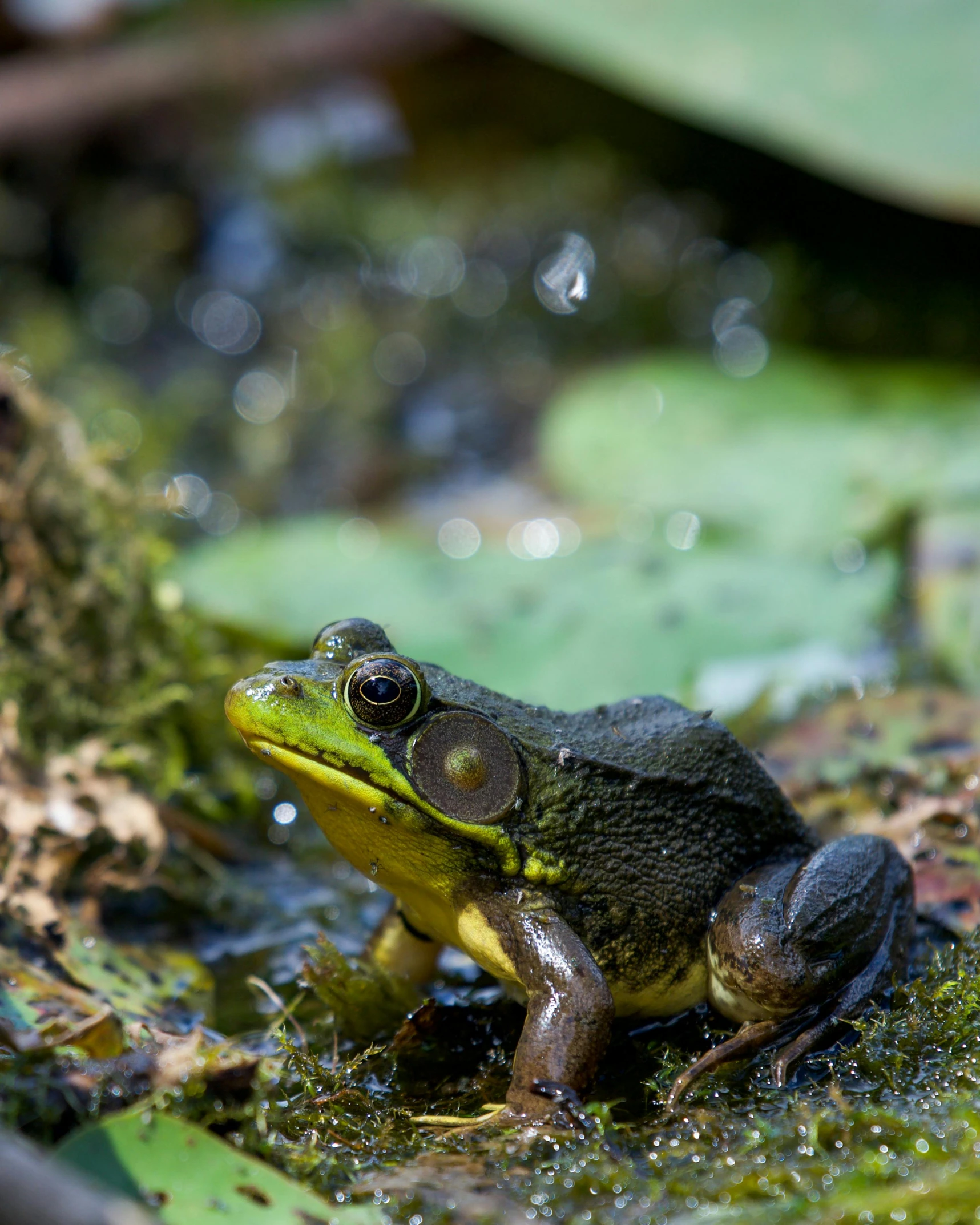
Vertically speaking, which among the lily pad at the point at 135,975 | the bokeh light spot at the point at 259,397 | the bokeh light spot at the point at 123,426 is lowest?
the bokeh light spot at the point at 259,397

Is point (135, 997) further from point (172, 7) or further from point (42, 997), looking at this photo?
point (172, 7)

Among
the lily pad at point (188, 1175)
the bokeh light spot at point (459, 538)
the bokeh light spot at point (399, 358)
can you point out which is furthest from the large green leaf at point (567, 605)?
the bokeh light spot at point (399, 358)

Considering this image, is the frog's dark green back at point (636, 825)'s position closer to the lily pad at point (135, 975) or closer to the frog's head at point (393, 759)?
the frog's head at point (393, 759)

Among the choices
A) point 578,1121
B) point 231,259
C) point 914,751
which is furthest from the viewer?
point 231,259

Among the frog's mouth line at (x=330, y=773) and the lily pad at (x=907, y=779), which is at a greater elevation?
the frog's mouth line at (x=330, y=773)

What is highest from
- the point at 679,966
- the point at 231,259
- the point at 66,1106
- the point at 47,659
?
the point at 66,1106

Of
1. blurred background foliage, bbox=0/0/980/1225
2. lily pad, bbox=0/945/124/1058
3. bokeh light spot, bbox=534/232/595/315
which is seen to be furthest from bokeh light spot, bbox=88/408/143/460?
lily pad, bbox=0/945/124/1058

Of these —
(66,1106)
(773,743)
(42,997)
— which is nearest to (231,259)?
(773,743)
